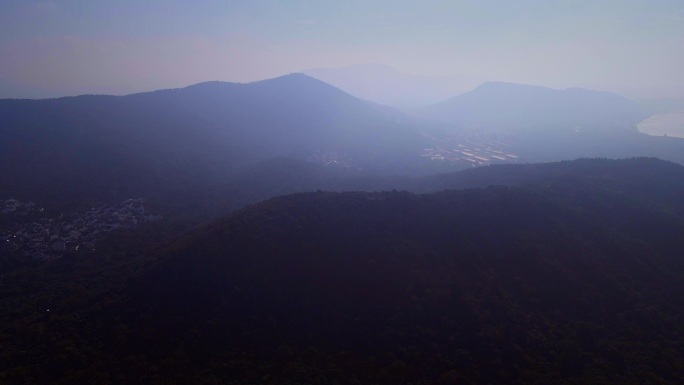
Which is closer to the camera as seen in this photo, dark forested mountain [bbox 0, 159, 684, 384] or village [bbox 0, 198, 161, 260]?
dark forested mountain [bbox 0, 159, 684, 384]

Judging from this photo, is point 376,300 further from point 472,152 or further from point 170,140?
point 472,152

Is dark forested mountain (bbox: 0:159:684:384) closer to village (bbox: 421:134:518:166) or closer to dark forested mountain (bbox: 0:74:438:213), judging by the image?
dark forested mountain (bbox: 0:74:438:213)

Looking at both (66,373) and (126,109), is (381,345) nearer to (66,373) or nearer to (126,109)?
(66,373)

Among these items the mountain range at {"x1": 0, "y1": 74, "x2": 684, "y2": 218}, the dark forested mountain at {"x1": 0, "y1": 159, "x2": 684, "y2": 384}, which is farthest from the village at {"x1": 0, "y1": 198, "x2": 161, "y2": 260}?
the dark forested mountain at {"x1": 0, "y1": 159, "x2": 684, "y2": 384}

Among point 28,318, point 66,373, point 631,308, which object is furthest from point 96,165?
point 631,308

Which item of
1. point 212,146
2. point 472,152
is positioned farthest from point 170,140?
point 472,152

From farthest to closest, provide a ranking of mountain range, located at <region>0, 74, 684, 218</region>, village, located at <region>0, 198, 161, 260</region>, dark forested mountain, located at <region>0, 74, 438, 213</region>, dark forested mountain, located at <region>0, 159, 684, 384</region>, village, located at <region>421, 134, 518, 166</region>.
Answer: village, located at <region>421, 134, 518, 166</region>, dark forested mountain, located at <region>0, 74, 438, 213</region>, mountain range, located at <region>0, 74, 684, 218</region>, village, located at <region>0, 198, 161, 260</region>, dark forested mountain, located at <region>0, 159, 684, 384</region>

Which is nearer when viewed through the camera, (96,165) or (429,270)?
(429,270)
